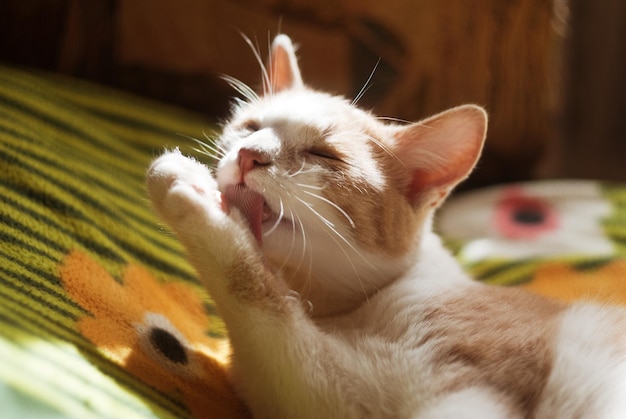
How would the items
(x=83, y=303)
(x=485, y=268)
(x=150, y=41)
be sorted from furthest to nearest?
(x=150, y=41), (x=485, y=268), (x=83, y=303)

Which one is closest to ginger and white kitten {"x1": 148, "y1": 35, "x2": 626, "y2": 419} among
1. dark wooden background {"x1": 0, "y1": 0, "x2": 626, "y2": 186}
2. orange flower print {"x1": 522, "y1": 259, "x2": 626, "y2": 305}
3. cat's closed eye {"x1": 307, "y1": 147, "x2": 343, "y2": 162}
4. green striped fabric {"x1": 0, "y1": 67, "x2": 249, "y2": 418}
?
cat's closed eye {"x1": 307, "y1": 147, "x2": 343, "y2": 162}

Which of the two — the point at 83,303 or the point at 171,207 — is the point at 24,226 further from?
the point at 171,207

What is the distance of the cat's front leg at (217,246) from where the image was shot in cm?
92

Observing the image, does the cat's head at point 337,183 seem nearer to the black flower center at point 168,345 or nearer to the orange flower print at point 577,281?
the black flower center at point 168,345

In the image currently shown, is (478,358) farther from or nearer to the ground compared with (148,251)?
nearer to the ground

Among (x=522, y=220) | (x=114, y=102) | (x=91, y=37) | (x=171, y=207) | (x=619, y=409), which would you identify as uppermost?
(x=91, y=37)

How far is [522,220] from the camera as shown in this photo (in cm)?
188

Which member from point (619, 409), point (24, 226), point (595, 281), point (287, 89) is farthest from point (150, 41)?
point (619, 409)

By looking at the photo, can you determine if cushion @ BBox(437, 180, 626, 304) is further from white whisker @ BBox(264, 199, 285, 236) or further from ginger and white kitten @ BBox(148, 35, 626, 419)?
white whisker @ BBox(264, 199, 285, 236)

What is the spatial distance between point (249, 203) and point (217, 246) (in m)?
0.11

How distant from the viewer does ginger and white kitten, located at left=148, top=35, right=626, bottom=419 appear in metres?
0.92

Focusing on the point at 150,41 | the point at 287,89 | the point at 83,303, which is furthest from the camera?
the point at 150,41

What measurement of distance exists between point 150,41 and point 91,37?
0.51ft

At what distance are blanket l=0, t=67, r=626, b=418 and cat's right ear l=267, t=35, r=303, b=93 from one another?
1.23 feet
